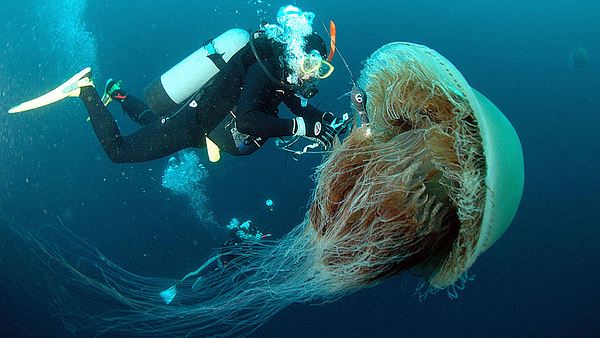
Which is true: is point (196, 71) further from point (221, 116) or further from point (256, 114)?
point (256, 114)

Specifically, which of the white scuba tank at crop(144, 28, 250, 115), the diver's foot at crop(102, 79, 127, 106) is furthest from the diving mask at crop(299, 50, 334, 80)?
the diver's foot at crop(102, 79, 127, 106)

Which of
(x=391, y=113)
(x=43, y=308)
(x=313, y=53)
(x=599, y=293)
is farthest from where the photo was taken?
(x=599, y=293)

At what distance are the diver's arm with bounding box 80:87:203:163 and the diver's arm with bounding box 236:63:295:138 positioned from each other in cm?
125

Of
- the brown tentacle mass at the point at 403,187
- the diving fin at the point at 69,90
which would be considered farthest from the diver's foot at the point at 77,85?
the brown tentacle mass at the point at 403,187

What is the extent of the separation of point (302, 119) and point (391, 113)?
1319 mm

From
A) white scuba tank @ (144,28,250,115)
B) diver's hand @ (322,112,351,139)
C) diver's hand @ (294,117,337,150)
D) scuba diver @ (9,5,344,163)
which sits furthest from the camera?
white scuba tank @ (144,28,250,115)

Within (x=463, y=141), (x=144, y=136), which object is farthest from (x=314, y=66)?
(x=144, y=136)

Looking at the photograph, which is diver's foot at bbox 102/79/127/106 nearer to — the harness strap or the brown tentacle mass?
the harness strap

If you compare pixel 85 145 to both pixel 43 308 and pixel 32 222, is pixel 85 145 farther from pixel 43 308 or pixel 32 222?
pixel 43 308

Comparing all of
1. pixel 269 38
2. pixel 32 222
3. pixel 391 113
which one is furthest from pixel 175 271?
pixel 391 113

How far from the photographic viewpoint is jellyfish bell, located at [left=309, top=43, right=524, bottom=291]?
256cm

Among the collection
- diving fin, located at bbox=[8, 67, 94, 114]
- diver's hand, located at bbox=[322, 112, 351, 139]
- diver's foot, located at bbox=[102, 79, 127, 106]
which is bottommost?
diver's foot, located at bbox=[102, 79, 127, 106]

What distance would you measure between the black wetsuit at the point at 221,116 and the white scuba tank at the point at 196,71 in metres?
0.35

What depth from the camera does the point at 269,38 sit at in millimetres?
4828
